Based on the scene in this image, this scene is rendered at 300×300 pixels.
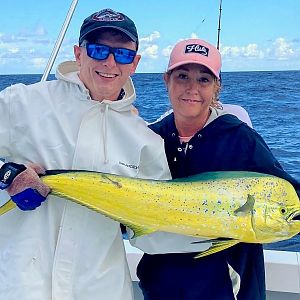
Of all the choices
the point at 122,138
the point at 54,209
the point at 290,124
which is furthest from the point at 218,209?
the point at 290,124

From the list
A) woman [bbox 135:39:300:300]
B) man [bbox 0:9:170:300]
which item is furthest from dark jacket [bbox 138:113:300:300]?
man [bbox 0:9:170:300]

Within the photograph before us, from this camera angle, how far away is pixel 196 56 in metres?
2.22

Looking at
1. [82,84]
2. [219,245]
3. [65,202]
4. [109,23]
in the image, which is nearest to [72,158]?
[65,202]

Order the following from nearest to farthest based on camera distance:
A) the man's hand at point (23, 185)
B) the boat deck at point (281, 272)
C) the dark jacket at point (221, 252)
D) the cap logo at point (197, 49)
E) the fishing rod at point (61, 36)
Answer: the man's hand at point (23, 185), the dark jacket at point (221, 252), the cap logo at point (197, 49), the boat deck at point (281, 272), the fishing rod at point (61, 36)

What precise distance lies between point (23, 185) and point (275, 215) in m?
0.93

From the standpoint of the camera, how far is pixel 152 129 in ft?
7.67

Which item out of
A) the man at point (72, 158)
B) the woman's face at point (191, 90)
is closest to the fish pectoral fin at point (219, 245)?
the man at point (72, 158)

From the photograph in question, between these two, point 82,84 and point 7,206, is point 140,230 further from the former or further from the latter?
point 82,84

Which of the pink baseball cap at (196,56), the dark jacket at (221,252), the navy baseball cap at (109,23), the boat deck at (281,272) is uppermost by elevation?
the navy baseball cap at (109,23)

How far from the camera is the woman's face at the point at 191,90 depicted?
7.21 ft

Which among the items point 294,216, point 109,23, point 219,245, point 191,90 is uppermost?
point 109,23

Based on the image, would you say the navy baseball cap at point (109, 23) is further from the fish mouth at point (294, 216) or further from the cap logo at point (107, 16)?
the fish mouth at point (294, 216)

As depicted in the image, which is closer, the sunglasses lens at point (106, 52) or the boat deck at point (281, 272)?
the sunglasses lens at point (106, 52)

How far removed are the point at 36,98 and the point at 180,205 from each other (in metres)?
0.71
